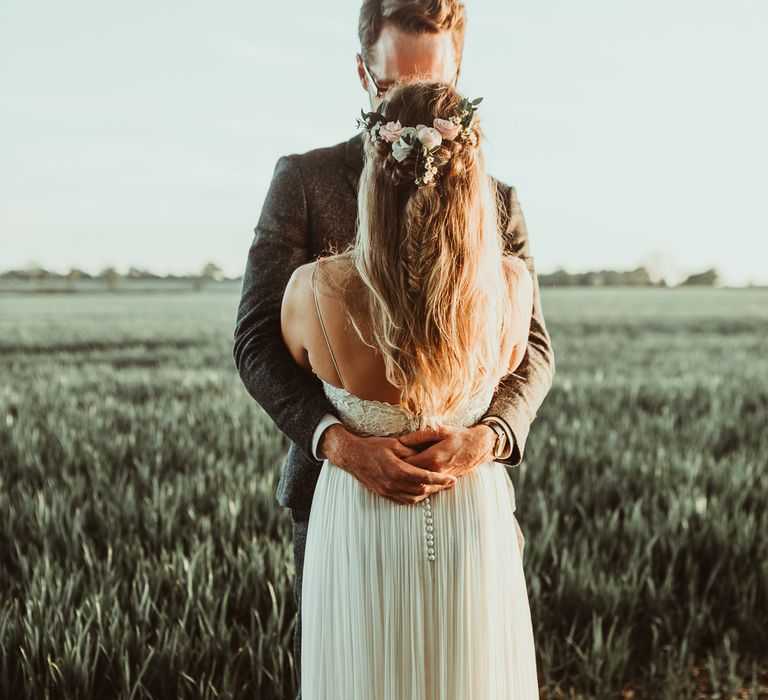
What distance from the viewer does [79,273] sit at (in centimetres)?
6894

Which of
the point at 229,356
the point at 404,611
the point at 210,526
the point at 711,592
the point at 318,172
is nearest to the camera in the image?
the point at 404,611

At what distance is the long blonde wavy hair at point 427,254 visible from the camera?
1.53 metres

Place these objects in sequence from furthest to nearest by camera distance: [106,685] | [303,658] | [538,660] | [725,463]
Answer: [725,463], [538,660], [106,685], [303,658]

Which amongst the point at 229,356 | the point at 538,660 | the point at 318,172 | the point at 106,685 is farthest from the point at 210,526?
the point at 229,356

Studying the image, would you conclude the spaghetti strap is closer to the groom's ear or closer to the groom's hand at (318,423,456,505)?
the groom's hand at (318,423,456,505)

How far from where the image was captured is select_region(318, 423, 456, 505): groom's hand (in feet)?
5.40

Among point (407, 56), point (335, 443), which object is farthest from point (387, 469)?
point (407, 56)

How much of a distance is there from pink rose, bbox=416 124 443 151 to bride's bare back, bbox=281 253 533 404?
278 millimetres

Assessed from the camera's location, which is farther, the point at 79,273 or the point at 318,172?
the point at 79,273

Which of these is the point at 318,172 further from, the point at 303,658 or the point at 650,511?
the point at 650,511

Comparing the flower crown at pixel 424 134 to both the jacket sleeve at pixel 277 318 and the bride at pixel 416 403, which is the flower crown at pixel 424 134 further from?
the jacket sleeve at pixel 277 318

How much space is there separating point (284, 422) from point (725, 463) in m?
3.85

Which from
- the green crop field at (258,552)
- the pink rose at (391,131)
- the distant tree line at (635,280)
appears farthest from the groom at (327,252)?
the distant tree line at (635,280)

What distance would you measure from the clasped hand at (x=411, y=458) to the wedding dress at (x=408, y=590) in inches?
1.5
